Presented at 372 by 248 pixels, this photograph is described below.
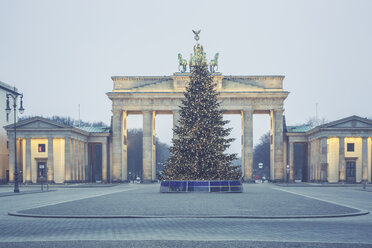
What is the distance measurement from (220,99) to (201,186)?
43305 mm

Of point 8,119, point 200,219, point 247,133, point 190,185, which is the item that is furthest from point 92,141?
point 200,219

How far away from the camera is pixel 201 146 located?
43.1 metres

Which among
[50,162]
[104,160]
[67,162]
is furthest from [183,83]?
[50,162]

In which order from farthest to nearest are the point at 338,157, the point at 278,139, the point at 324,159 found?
the point at 278,139
the point at 338,157
the point at 324,159

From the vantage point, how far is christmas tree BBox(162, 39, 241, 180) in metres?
43.1

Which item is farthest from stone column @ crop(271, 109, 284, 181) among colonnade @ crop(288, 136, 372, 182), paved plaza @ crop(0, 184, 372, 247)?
paved plaza @ crop(0, 184, 372, 247)

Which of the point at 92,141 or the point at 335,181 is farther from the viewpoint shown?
the point at 92,141

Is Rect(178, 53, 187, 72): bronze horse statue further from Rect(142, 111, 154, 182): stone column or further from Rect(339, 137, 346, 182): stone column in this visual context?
Rect(339, 137, 346, 182): stone column

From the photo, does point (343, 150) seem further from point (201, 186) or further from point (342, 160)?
point (201, 186)

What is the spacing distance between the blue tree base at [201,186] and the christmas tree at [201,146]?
21.1 inches

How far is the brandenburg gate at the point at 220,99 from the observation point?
277 ft

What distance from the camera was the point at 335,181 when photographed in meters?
80.1

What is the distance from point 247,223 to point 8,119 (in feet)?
258

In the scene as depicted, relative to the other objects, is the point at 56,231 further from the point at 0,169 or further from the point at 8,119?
the point at 8,119
